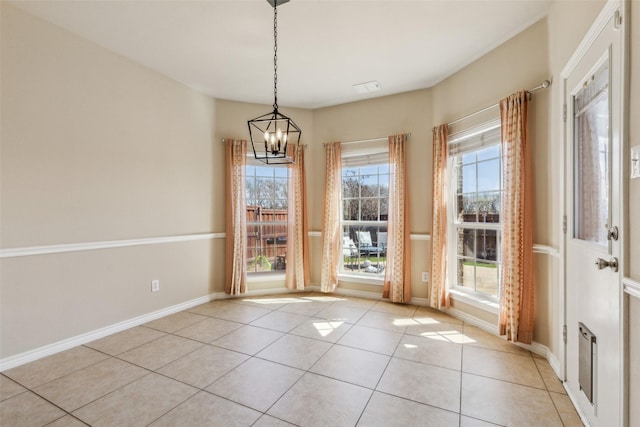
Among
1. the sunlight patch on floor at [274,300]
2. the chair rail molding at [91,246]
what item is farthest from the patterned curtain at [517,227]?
the chair rail molding at [91,246]

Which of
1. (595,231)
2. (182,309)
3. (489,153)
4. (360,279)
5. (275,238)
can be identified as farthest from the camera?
(275,238)

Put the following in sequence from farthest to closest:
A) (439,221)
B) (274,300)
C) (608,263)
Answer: (274,300) < (439,221) < (608,263)

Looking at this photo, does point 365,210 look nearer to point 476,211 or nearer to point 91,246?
point 476,211

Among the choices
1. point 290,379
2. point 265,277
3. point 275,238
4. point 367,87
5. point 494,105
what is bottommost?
point 290,379

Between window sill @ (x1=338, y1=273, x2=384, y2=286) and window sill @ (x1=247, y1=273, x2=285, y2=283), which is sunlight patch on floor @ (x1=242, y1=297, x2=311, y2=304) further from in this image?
window sill @ (x1=338, y1=273, x2=384, y2=286)

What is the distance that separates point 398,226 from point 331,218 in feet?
3.26

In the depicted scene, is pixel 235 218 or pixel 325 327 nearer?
pixel 325 327

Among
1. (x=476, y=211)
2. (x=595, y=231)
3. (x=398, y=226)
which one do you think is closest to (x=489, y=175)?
(x=476, y=211)

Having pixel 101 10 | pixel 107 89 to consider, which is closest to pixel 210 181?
pixel 107 89

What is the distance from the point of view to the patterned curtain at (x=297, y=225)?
4.51 metres

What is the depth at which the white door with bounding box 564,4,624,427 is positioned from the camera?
1.40m

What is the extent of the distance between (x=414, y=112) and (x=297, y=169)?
5.99 feet

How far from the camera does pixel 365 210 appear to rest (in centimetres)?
442

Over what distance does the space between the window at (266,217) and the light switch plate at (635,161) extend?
3.85 m
